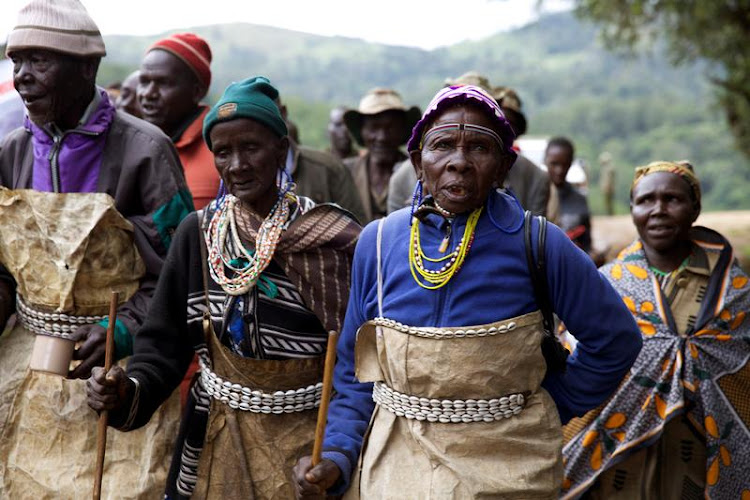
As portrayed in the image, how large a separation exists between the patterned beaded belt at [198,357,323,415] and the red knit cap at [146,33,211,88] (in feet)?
8.15

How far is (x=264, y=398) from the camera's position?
142 inches

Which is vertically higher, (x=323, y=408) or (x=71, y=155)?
(x=71, y=155)

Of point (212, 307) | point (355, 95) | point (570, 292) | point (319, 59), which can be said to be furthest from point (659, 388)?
point (319, 59)

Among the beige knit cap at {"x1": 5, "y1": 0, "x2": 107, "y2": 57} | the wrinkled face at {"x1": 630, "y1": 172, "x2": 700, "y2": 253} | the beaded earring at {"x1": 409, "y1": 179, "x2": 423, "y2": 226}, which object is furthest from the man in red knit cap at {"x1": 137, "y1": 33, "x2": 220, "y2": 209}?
the beaded earring at {"x1": 409, "y1": 179, "x2": 423, "y2": 226}

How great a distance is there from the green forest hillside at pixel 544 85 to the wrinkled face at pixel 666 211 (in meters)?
29.1

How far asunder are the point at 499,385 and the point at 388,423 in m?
0.38

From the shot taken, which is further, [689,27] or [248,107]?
[689,27]

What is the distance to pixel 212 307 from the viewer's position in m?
3.61

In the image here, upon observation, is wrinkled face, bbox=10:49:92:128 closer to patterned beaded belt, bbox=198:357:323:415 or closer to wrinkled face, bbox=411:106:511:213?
patterned beaded belt, bbox=198:357:323:415

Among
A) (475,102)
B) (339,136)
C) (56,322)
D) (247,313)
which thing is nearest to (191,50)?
(56,322)

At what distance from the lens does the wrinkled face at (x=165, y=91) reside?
218 inches

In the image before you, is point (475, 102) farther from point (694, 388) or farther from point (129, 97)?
point (129, 97)

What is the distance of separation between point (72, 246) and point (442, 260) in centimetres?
157

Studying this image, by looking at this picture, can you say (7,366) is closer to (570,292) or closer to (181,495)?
(181,495)
